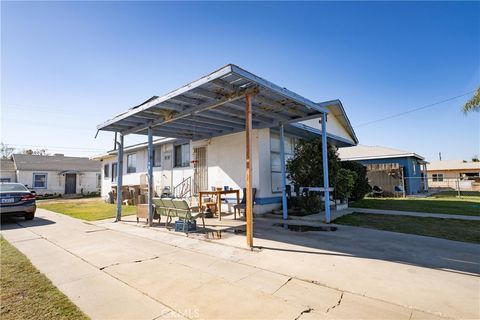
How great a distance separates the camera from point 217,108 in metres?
7.25

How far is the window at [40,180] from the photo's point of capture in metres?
25.4

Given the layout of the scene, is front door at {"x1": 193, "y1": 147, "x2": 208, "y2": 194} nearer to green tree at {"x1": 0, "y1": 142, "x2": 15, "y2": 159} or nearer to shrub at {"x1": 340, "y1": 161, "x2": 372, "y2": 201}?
shrub at {"x1": 340, "y1": 161, "x2": 372, "y2": 201}

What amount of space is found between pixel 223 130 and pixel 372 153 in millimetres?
16474

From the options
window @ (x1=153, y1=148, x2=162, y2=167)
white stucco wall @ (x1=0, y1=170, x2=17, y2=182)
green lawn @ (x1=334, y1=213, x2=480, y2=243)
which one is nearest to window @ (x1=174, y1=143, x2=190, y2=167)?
window @ (x1=153, y1=148, x2=162, y2=167)

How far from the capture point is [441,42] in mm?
11188

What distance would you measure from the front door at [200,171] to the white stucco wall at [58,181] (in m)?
22.4

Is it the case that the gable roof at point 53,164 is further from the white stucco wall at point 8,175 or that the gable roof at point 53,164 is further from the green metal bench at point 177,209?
the green metal bench at point 177,209

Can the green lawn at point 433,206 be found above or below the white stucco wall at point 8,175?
below

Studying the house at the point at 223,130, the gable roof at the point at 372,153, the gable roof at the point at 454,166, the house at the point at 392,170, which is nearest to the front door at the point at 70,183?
the house at the point at 223,130

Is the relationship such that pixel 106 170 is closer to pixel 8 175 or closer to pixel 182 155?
pixel 182 155

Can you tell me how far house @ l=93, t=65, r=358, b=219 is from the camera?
6.06m

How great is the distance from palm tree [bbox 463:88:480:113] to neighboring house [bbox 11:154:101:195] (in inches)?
1347

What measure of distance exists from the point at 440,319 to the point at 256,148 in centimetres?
775

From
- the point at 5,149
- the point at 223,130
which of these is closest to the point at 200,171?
the point at 223,130
